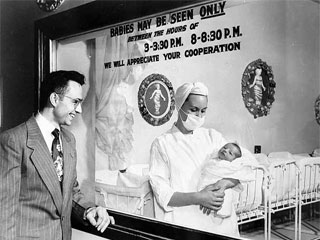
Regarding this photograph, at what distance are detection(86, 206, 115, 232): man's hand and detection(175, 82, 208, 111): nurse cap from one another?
61cm

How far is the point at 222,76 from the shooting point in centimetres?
149

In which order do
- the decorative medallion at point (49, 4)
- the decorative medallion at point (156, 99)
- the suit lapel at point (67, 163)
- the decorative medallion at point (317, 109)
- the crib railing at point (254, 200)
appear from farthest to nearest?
1. the decorative medallion at point (49, 4)
2. the suit lapel at point (67, 163)
3. the decorative medallion at point (156, 99)
4. the crib railing at point (254, 200)
5. the decorative medallion at point (317, 109)

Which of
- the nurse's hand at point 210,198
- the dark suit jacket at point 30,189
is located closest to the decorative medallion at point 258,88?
the nurse's hand at point 210,198

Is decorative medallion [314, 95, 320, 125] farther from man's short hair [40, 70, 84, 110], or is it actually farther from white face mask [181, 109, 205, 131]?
man's short hair [40, 70, 84, 110]

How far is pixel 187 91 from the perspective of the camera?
1.62 m

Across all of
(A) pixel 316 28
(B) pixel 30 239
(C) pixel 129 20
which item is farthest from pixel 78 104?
(A) pixel 316 28

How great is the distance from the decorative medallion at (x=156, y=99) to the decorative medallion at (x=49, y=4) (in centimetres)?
88

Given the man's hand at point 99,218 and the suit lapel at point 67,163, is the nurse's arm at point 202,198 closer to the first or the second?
the man's hand at point 99,218

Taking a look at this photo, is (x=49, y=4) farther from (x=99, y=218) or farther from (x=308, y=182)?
(x=308, y=182)

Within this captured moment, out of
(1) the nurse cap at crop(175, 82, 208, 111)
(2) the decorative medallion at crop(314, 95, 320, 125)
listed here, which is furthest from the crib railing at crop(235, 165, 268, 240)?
(1) the nurse cap at crop(175, 82, 208, 111)

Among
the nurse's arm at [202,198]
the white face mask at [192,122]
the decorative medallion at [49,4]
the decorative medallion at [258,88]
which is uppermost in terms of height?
the decorative medallion at [49,4]

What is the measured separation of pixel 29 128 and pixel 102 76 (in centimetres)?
47

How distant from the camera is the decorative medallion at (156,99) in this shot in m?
1.70

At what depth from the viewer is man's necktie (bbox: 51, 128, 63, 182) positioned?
6.22 feet
